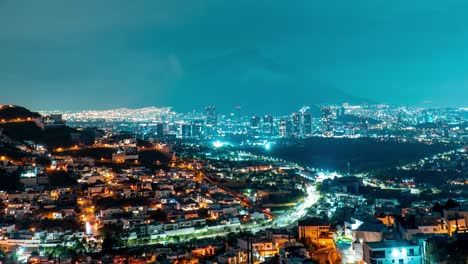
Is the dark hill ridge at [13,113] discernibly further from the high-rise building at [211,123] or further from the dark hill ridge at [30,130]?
the high-rise building at [211,123]

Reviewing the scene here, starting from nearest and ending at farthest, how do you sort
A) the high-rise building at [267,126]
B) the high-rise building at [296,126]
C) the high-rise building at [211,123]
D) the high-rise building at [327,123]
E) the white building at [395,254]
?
the white building at [395,254], the high-rise building at [327,123], the high-rise building at [296,126], the high-rise building at [211,123], the high-rise building at [267,126]

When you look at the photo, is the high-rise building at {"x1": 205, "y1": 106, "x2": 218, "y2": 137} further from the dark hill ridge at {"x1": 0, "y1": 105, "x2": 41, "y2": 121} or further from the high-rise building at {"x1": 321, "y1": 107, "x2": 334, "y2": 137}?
the dark hill ridge at {"x1": 0, "y1": 105, "x2": 41, "y2": 121}

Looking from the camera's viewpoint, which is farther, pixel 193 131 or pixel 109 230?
pixel 193 131

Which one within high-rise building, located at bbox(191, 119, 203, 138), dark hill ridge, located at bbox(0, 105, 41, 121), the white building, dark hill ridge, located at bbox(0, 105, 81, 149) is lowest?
the white building

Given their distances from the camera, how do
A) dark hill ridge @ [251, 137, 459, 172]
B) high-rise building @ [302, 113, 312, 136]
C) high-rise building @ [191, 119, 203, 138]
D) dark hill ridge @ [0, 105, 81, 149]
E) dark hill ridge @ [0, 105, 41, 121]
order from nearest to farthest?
dark hill ridge @ [0, 105, 81, 149] < dark hill ridge @ [0, 105, 41, 121] < dark hill ridge @ [251, 137, 459, 172] < high-rise building @ [191, 119, 203, 138] < high-rise building @ [302, 113, 312, 136]

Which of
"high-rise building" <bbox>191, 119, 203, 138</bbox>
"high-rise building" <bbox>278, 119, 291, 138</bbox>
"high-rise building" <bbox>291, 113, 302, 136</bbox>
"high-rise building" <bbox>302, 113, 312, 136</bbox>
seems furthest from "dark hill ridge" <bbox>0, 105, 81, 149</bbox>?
"high-rise building" <bbox>302, 113, 312, 136</bbox>

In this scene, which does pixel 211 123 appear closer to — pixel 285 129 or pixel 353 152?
pixel 285 129

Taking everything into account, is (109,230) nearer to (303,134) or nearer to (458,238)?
(458,238)

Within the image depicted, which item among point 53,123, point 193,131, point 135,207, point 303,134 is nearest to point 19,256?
point 135,207

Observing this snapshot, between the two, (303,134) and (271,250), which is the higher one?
(303,134)

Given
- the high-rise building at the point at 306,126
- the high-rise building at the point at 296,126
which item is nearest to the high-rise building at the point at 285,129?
the high-rise building at the point at 296,126

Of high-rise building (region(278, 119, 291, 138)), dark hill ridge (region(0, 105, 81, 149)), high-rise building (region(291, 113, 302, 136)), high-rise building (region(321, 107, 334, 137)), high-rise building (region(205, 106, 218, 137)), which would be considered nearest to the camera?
dark hill ridge (region(0, 105, 81, 149))
